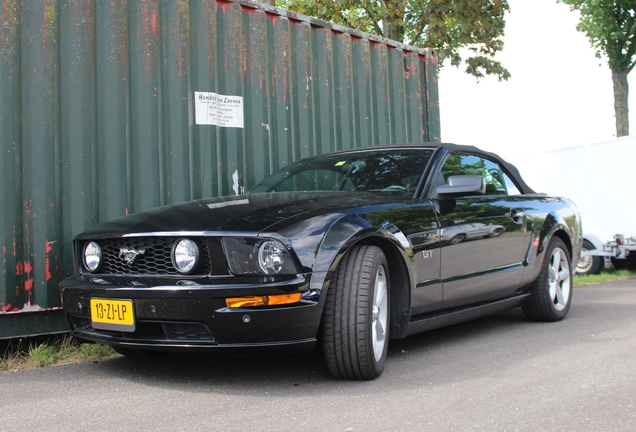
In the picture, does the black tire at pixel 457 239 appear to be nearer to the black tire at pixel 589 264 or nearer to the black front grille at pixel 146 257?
the black front grille at pixel 146 257

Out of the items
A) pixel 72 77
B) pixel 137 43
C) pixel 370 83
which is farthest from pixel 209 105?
pixel 370 83

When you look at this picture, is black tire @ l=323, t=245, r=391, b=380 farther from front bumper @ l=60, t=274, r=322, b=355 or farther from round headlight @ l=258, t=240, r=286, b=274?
round headlight @ l=258, t=240, r=286, b=274

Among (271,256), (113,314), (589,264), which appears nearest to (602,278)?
(589,264)

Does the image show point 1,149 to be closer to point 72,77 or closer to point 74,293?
point 72,77

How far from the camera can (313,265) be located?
3.41 meters

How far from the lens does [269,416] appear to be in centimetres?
302

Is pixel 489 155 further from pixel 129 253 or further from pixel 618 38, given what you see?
pixel 618 38

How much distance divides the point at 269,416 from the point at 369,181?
201 centimetres

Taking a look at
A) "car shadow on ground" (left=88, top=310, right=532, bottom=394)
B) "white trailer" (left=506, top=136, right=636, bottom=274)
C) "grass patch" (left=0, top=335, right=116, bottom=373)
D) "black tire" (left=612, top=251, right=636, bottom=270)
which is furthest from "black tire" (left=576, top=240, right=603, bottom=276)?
"grass patch" (left=0, top=335, right=116, bottom=373)

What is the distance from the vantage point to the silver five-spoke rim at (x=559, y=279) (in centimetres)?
581

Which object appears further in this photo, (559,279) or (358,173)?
(559,279)

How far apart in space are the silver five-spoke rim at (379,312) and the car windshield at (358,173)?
754mm

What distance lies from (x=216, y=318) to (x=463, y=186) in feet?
6.11

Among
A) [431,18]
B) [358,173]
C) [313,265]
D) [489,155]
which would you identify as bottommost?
[313,265]
